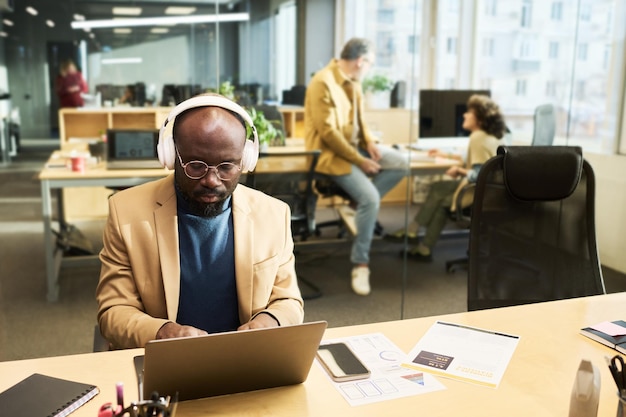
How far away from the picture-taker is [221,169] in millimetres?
1588

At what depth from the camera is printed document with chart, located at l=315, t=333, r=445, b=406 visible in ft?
4.21

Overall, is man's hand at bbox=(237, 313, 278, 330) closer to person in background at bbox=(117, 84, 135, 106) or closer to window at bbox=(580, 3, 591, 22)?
person in background at bbox=(117, 84, 135, 106)

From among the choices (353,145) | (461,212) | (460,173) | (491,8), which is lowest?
(461,212)

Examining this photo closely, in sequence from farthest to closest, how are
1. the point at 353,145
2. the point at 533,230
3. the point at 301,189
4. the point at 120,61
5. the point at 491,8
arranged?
the point at 491,8
the point at 120,61
the point at 353,145
the point at 301,189
the point at 533,230

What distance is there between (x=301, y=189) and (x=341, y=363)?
236cm

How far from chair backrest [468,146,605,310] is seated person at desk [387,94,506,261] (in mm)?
2162

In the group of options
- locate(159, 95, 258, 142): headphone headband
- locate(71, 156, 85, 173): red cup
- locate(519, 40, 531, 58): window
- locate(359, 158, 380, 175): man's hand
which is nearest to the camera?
locate(159, 95, 258, 142): headphone headband

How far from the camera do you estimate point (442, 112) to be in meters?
4.62

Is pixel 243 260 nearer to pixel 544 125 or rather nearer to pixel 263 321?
pixel 263 321

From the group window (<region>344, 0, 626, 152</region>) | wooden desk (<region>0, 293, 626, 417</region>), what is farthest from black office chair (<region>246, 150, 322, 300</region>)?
wooden desk (<region>0, 293, 626, 417</region>)

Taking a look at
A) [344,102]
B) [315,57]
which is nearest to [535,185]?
[344,102]

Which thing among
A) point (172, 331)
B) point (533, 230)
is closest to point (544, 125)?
point (533, 230)

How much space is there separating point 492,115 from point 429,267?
1.22m

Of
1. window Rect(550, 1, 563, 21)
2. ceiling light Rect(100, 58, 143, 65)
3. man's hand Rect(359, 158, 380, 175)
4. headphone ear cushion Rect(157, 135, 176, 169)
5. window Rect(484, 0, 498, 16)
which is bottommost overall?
man's hand Rect(359, 158, 380, 175)
